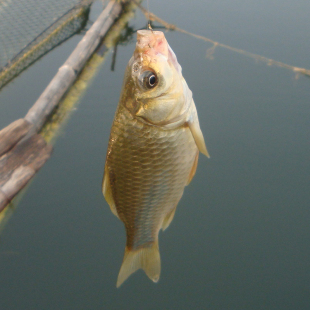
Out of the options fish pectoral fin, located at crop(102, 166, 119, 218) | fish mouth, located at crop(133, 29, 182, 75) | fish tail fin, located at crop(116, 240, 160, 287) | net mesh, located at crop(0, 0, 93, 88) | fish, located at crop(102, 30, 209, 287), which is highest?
net mesh, located at crop(0, 0, 93, 88)

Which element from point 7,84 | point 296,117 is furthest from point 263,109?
point 7,84

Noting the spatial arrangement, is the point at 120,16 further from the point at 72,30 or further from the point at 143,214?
the point at 143,214

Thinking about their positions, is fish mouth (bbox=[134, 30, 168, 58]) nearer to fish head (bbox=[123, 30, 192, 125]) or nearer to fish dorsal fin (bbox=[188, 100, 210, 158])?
fish head (bbox=[123, 30, 192, 125])

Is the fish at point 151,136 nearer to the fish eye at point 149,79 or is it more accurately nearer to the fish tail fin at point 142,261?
the fish eye at point 149,79

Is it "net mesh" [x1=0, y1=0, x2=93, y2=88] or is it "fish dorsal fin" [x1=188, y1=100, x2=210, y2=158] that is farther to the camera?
"net mesh" [x1=0, y1=0, x2=93, y2=88]

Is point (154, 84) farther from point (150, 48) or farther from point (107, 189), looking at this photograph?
point (107, 189)

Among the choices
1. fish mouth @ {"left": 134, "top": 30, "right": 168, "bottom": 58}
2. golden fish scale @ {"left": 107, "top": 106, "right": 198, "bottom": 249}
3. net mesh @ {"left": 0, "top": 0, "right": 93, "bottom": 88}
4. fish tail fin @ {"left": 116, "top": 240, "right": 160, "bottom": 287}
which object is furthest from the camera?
net mesh @ {"left": 0, "top": 0, "right": 93, "bottom": 88}

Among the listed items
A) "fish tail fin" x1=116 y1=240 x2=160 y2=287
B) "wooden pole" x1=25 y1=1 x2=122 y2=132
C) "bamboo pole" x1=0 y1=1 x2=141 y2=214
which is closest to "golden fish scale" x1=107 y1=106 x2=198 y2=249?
"fish tail fin" x1=116 y1=240 x2=160 y2=287
